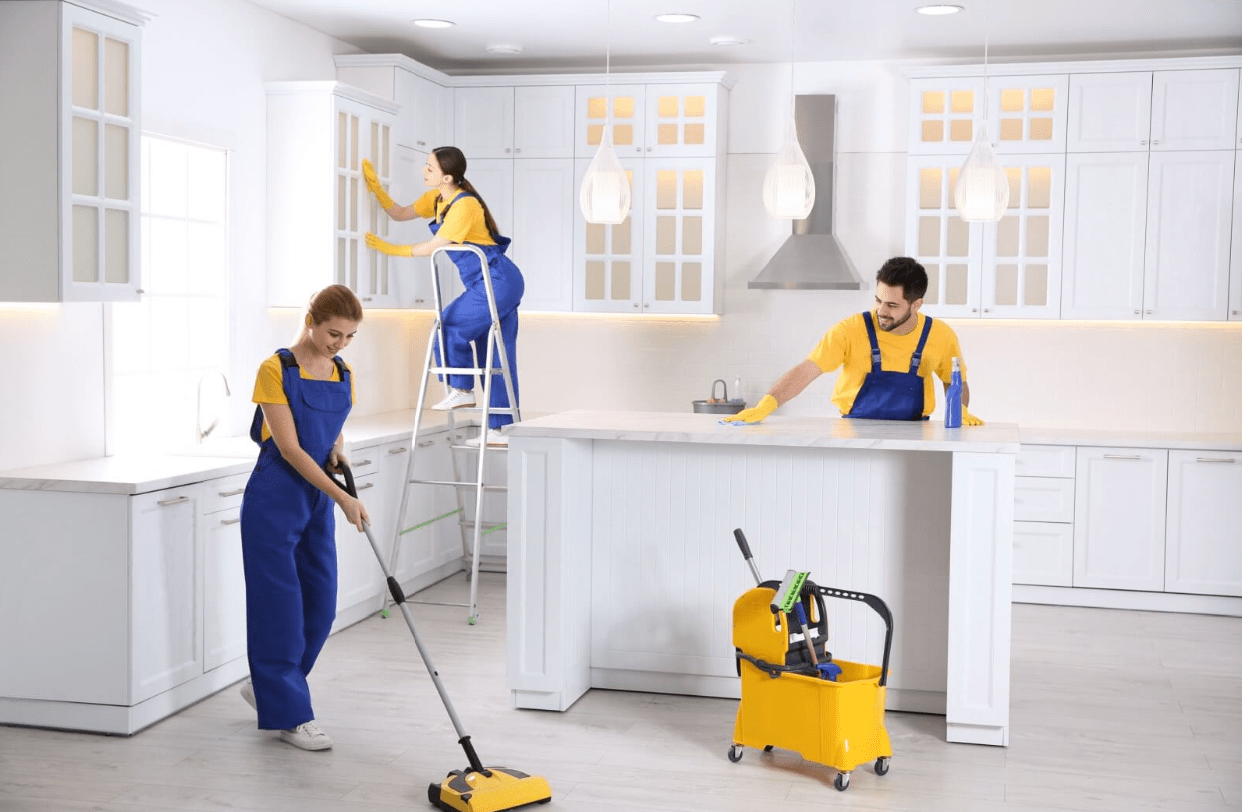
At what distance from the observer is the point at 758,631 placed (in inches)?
150

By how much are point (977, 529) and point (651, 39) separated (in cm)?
346

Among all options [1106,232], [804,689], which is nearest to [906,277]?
[804,689]

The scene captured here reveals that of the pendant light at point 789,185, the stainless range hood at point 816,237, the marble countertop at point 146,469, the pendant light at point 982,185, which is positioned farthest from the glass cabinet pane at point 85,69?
the stainless range hood at point 816,237

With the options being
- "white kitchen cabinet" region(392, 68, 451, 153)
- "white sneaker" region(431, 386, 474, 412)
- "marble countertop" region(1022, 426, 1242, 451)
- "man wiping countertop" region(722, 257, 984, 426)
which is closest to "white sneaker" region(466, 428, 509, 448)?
"white sneaker" region(431, 386, 474, 412)

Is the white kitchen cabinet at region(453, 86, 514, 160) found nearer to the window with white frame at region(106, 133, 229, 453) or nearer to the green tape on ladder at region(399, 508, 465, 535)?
the window with white frame at region(106, 133, 229, 453)

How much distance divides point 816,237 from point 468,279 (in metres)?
2.02

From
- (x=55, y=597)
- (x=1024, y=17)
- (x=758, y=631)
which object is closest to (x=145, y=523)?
(x=55, y=597)

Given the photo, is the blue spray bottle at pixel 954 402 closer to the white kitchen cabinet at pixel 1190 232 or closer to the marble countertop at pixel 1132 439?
the marble countertop at pixel 1132 439

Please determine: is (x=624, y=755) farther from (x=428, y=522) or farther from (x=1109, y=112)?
(x=1109, y=112)

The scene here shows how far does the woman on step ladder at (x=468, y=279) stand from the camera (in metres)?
5.83

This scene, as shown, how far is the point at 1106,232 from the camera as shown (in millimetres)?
6379

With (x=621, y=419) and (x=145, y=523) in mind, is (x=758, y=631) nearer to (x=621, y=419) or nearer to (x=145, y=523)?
(x=621, y=419)

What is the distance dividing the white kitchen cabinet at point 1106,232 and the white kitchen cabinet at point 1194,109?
0.59ft

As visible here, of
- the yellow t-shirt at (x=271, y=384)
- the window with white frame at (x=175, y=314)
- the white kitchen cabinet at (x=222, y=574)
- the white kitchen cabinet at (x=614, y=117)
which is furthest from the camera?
the white kitchen cabinet at (x=614, y=117)
